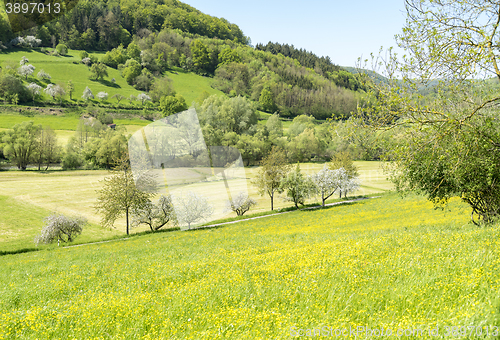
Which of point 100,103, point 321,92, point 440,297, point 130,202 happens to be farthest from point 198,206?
point 321,92

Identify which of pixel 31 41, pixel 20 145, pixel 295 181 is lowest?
pixel 295 181

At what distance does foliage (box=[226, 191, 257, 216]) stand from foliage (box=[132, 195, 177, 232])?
9.89 meters

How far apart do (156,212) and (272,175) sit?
22999 mm

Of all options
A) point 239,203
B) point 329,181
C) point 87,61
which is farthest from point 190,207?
point 87,61

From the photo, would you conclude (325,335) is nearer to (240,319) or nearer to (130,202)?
(240,319)

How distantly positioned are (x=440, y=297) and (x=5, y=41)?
226 metres

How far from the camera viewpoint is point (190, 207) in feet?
121

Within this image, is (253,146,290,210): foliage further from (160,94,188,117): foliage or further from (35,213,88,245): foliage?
(160,94,188,117): foliage

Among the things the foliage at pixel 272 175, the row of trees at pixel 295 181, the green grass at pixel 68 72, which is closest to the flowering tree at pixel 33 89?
the green grass at pixel 68 72

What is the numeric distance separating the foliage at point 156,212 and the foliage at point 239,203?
989 centimetres

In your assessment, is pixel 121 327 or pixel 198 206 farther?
pixel 198 206

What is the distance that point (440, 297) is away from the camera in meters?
4.46

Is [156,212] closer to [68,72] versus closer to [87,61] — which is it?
[68,72]

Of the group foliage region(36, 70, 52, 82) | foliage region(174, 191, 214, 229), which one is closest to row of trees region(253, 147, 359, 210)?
foliage region(174, 191, 214, 229)
